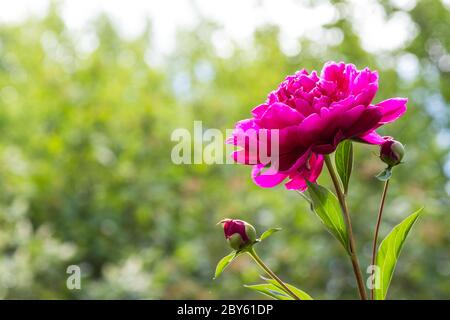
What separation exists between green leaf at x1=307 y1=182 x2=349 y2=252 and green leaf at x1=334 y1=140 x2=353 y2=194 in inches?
1.1

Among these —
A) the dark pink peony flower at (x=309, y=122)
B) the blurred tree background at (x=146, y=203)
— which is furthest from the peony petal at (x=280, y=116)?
the blurred tree background at (x=146, y=203)

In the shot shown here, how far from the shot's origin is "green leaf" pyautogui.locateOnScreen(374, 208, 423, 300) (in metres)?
0.58

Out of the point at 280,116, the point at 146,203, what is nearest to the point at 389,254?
the point at 280,116

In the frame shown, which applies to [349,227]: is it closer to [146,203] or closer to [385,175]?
[385,175]

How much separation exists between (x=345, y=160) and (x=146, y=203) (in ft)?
9.49

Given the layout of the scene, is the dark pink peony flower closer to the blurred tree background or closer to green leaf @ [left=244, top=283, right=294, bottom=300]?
green leaf @ [left=244, top=283, right=294, bottom=300]

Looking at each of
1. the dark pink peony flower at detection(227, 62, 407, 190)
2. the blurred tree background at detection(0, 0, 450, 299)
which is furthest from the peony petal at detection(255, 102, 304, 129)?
the blurred tree background at detection(0, 0, 450, 299)

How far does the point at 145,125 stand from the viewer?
381cm

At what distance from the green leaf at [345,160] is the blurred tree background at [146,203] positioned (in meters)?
2.22

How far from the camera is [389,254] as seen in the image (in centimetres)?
58

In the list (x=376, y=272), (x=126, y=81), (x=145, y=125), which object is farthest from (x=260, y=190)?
(x=376, y=272)

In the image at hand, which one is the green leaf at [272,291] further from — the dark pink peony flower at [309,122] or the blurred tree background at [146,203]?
the blurred tree background at [146,203]

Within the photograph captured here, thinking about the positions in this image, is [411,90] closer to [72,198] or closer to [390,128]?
[390,128]

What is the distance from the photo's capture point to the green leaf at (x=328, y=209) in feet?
1.87
